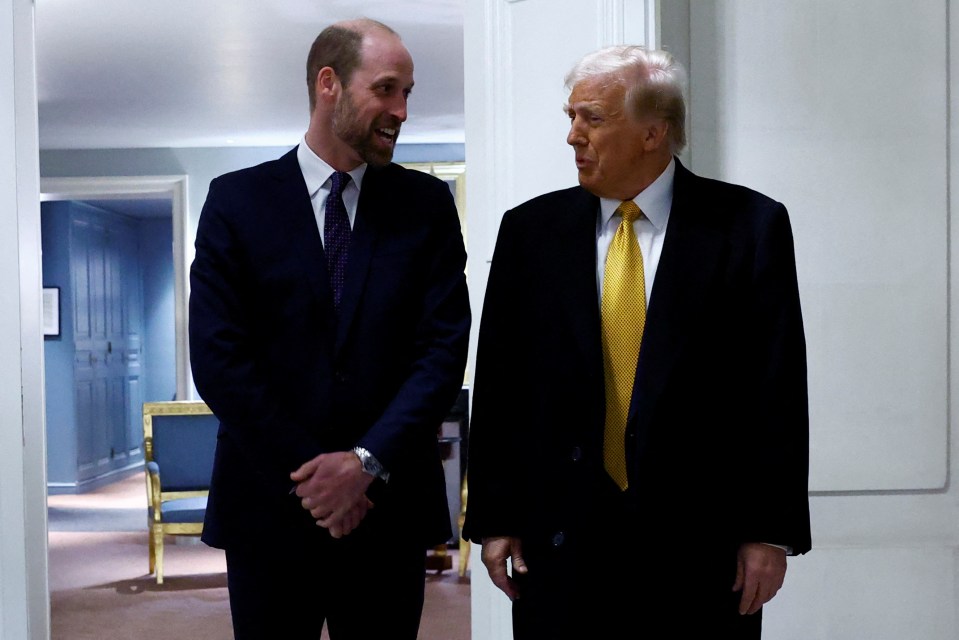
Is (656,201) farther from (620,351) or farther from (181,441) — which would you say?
(181,441)

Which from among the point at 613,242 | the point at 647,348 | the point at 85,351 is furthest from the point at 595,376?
the point at 85,351

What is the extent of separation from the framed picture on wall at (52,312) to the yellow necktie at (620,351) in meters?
8.77

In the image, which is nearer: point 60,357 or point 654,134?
point 654,134

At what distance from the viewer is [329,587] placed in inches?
64.4

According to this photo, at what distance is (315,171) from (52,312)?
8495 mm

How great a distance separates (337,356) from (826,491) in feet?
5.28

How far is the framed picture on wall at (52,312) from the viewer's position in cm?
945

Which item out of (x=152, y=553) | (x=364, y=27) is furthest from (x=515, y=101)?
(x=152, y=553)

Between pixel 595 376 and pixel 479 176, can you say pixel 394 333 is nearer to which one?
pixel 595 376

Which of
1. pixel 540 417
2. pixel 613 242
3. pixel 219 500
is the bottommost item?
pixel 219 500

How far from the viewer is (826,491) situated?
2729 millimetres

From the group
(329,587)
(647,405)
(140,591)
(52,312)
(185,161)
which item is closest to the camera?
(647,405)

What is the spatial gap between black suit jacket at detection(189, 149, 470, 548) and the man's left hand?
461mm

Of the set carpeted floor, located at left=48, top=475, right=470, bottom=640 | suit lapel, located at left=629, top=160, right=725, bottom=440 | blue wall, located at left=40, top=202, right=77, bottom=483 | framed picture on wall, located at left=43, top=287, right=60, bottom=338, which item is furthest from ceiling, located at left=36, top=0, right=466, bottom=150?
suit lapel, located at left=629, top=160, right=725, bottom=440
